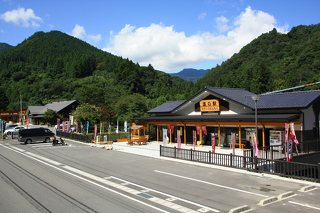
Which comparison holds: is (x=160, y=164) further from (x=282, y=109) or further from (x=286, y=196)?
(x=282, y=109)

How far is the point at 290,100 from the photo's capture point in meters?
A: 29.8

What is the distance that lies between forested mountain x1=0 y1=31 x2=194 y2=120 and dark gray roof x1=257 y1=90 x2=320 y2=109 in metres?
38.6

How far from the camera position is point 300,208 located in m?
11.8

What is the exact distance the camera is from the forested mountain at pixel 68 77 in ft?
332

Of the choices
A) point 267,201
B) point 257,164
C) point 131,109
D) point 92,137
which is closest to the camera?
point 267,201

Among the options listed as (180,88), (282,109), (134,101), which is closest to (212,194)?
(282,109)

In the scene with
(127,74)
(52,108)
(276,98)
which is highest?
(127,74)

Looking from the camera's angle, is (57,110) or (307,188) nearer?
(307,188)

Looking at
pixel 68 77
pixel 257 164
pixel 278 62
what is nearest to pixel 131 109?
pixel 257 164

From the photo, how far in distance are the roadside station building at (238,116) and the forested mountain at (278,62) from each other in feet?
109

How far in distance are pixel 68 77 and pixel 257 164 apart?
464ft

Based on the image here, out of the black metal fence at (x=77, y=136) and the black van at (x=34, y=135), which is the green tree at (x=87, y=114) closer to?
the black metal fence at (x=77, y=136)

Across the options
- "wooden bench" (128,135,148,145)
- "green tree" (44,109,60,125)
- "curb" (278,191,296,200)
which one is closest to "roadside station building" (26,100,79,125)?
"green tree" (44,109,60,125)

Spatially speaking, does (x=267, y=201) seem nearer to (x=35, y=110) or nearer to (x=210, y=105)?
(x=210, y=105)
